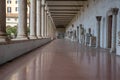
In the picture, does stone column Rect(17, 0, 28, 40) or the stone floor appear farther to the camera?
stone column Rect(17, 0, 28, 40)

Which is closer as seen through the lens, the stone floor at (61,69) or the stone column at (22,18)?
the stone floor at (61,69)

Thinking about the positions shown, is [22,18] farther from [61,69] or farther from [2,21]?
[61,69]

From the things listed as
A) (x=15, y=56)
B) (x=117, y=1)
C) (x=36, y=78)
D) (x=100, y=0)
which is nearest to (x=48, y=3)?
(x=100, y=0)

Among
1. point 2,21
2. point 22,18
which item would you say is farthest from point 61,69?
point 22,18

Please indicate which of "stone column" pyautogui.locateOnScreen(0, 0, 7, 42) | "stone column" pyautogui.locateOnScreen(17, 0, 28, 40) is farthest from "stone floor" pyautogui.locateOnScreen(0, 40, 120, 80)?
"stone column" pyautogui.locateOnScreen(17, 0, 28, 40)

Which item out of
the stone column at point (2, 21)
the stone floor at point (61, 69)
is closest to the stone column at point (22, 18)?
the stone floor at point (61, 69)

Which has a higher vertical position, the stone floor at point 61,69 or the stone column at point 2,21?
the stone column at point 2,21

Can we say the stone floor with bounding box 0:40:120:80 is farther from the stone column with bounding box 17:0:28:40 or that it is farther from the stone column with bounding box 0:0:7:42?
the stone column with bounding box 17:0:28:40

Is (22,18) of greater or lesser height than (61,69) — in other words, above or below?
above

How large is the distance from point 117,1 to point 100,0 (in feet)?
20.4

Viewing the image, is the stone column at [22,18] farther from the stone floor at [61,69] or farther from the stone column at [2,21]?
the stone column at [2,21]

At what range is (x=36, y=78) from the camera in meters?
6.25

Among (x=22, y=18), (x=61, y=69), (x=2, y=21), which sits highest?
(x=22, y=18)

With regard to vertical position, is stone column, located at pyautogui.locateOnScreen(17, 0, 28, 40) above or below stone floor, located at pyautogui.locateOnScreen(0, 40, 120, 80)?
above
